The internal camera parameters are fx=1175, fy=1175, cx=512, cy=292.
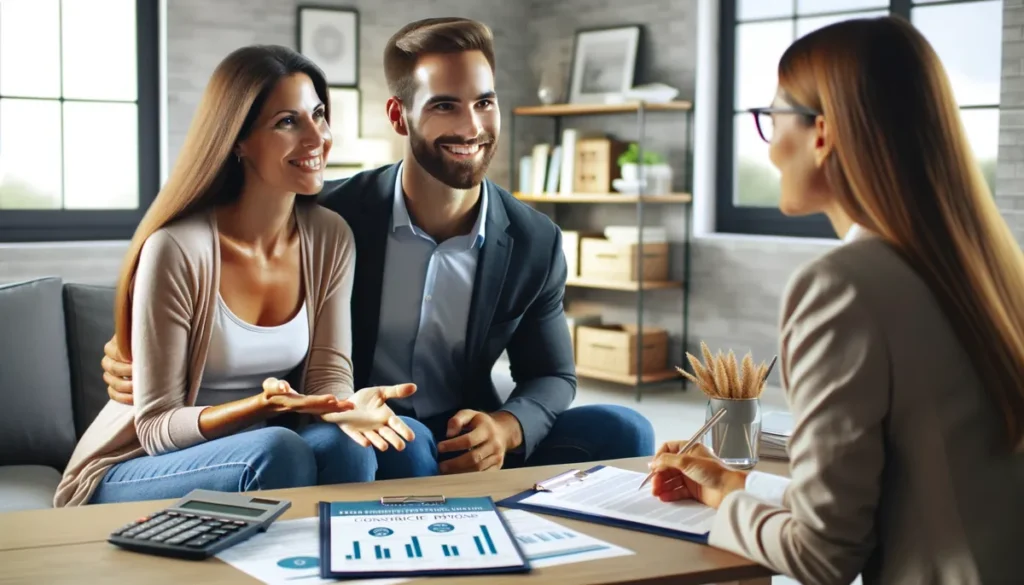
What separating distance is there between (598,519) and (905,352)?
490mm

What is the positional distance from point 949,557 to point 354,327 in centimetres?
144

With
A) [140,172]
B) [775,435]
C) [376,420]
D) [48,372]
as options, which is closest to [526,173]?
[140,172]

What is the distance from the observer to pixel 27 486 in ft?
7.72

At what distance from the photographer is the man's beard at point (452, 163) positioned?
94.5 inches

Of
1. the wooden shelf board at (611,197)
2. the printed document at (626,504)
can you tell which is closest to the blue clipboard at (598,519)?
the printed document at (626,504)

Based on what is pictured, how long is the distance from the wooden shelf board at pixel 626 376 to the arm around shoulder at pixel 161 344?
3922 millimetres

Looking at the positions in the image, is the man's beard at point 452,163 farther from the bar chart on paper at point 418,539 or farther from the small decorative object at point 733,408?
the bar chart on paper at point 418,539

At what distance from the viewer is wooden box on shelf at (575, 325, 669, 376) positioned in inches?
231

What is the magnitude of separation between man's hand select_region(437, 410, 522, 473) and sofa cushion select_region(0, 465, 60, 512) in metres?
0.79

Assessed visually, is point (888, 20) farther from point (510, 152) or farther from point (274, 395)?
point (510, 152)

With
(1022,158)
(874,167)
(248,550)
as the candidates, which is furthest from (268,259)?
(1022,158)

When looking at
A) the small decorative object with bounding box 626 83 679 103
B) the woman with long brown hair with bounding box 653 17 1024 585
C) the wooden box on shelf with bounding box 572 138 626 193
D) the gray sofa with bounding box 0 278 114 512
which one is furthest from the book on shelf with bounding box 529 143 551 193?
the woman with long brown hair with bounding box 653 17 1024 585

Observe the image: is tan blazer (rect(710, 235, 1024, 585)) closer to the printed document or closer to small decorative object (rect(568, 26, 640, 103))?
the printed document

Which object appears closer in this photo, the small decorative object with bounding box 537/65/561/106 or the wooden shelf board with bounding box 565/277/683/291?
the wooden shelf board with bounding box 565/277/683/291
